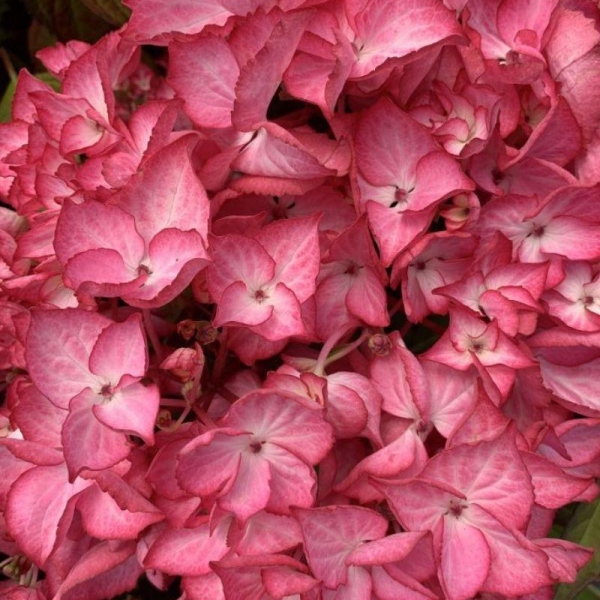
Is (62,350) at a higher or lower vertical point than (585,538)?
higher

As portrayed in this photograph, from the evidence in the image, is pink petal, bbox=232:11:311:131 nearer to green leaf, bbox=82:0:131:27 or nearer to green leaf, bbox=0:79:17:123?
green leaf, bbox=82:0:131:27

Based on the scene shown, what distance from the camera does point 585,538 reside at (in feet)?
2.04

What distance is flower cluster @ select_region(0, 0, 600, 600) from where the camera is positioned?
50 centimetres

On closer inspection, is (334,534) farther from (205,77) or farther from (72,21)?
(72,21)

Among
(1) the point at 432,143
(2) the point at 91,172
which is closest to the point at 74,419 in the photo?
(2) the point at 91,172

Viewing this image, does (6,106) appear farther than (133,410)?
Yes

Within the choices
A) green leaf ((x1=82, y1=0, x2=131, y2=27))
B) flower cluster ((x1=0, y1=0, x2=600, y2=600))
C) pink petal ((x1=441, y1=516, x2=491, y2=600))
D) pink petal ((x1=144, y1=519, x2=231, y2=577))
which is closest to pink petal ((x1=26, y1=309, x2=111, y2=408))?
flower cluster ((x1=0, y1=0, x2=600, y2=600))

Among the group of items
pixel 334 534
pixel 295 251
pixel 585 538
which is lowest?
pixel 585 538

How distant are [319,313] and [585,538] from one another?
0.84 ft

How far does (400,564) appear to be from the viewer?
52 centimetres

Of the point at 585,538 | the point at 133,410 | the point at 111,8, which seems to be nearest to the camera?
the point at 133,410

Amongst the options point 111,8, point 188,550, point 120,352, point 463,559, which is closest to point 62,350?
point 120,352

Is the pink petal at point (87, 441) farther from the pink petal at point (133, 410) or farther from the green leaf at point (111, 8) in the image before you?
the green leaf at point (111, 8)

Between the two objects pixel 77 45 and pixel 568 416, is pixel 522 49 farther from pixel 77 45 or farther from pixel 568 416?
pixel 77 45
